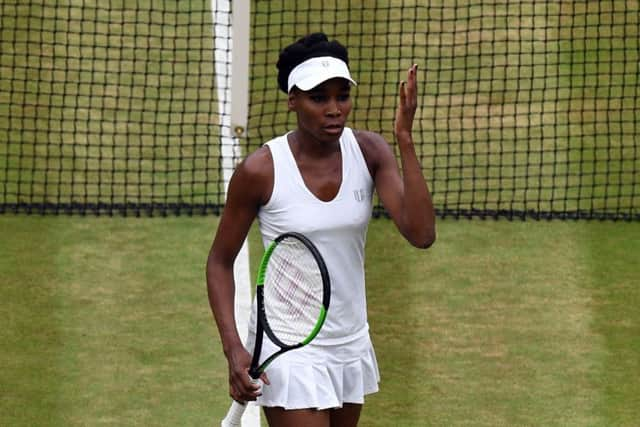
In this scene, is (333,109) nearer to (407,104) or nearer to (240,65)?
(407,104)

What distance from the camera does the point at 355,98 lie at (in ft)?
46.9

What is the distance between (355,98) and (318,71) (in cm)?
726

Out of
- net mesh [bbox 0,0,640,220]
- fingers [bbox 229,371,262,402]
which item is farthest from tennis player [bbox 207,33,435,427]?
net mesh [bbox 0,0,640,220]

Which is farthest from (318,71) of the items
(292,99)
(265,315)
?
(265,315)

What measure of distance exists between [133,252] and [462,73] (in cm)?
403

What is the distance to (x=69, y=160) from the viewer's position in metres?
13.6

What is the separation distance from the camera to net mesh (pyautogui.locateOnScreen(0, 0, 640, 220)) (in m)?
13.3

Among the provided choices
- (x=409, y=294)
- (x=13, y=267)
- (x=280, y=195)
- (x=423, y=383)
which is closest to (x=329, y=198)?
(x=280, y=195)

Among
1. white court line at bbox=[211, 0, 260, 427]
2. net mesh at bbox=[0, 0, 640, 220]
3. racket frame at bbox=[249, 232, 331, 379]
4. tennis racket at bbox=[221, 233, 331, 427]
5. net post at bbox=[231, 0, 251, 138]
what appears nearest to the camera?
racket frame at bbox=[249, 232, 331, 379]

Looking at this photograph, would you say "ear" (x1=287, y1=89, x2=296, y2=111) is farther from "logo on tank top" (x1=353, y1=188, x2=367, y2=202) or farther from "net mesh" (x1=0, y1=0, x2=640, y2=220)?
"net mesh" (x1=0, y1=0, x2=640, y2=220)

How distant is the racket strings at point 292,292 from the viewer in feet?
22.8

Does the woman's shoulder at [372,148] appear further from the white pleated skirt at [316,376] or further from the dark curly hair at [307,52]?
the white pleated skirt at [316,376]

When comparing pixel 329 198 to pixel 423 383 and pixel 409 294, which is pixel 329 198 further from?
pixel 409 294

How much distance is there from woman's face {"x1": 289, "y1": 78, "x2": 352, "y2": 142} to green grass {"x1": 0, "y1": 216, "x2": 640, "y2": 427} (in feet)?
10.4
